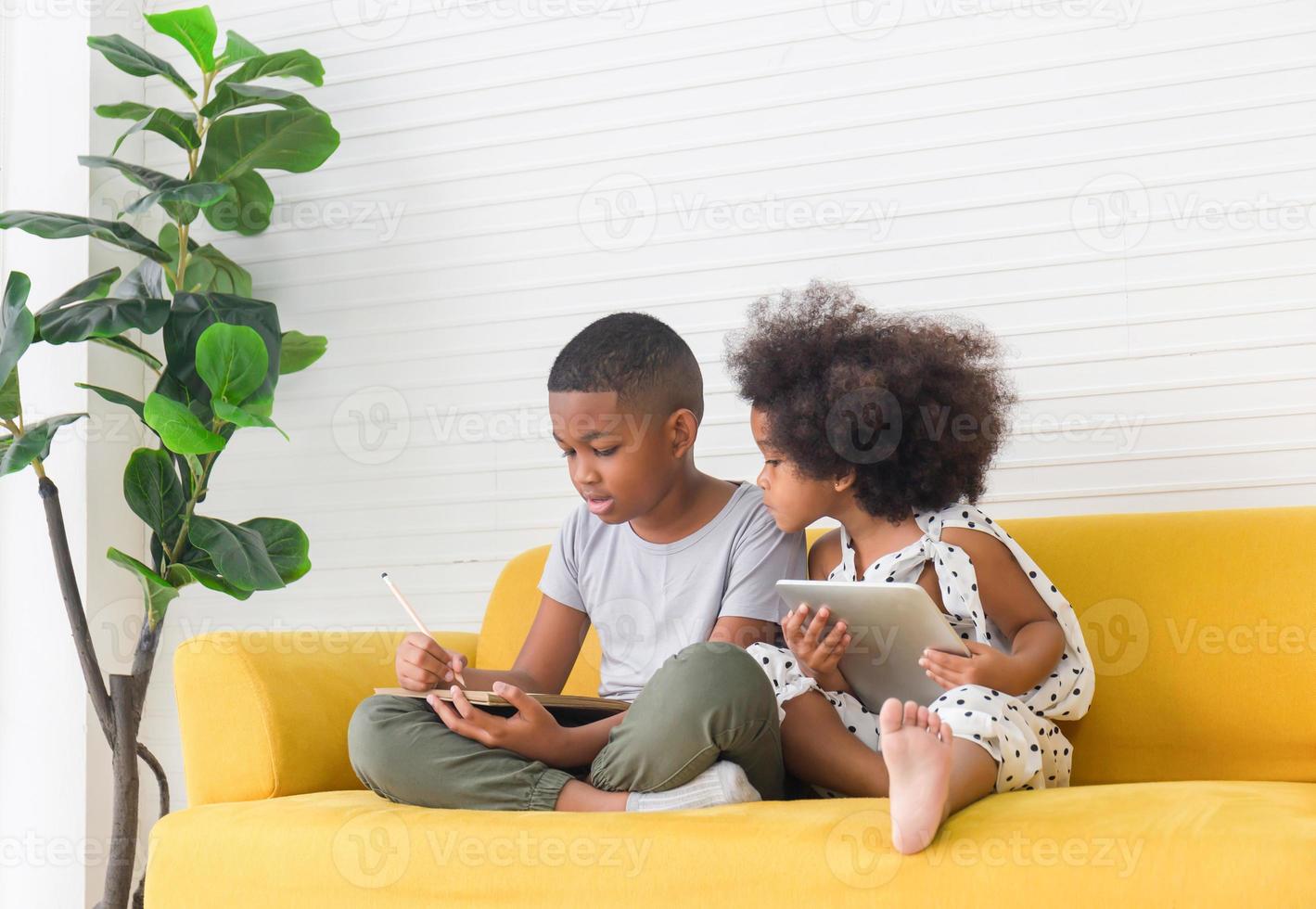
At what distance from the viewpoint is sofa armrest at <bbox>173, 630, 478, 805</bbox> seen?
64.7 inches

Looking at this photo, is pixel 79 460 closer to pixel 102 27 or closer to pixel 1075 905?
pixel 102 27

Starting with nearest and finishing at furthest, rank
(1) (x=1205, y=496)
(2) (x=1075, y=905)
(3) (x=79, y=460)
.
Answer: (2) (x=1075, y=905) < (1) (x=1205, y=496) < (3) (x=79, y=460)

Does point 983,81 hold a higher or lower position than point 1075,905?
higher

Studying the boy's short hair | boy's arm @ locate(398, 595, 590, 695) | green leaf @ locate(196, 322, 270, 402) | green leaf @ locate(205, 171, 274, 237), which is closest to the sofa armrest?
boy's arm @ locate(398, 595, 590, 695)

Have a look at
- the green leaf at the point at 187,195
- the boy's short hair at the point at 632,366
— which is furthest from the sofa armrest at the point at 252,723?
the green leaf at the point at 187,195

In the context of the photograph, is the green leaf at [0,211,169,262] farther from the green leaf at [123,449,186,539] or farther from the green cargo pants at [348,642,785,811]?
the green cargo pants at [348,642,785,811]

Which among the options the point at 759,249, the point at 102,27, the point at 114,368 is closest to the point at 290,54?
the point at 102,27

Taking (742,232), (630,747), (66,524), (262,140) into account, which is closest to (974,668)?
(630,747)

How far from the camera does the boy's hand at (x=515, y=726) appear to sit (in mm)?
1480

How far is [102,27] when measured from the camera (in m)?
2.80

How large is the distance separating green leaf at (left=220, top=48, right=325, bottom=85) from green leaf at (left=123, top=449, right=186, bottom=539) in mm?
765

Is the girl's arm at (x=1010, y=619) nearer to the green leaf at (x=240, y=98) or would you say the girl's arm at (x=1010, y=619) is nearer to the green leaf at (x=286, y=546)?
the green leaf at (x=286, y=546)

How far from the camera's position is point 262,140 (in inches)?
98.4

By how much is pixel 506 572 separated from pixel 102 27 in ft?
5.34
